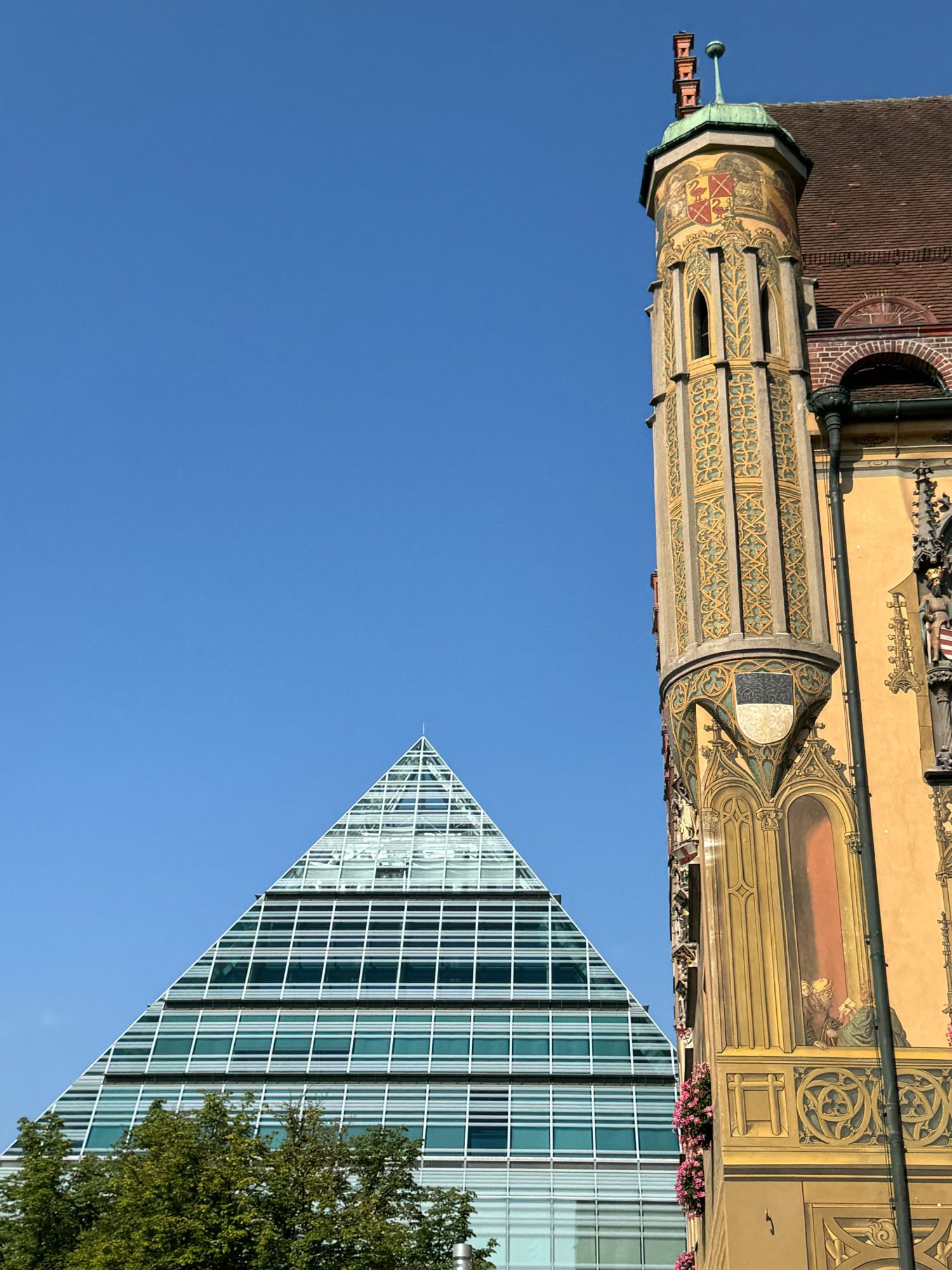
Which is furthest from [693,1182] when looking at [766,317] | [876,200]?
[876,200]

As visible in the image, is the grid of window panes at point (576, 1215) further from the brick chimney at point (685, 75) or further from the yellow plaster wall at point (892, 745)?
the yellow plaster wall at point (892, 745)

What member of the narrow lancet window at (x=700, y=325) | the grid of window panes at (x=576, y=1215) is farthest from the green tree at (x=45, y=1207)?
the grid of window panes at (x=576, y=1215)

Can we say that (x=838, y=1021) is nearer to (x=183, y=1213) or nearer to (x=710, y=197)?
(x=710, y=197)

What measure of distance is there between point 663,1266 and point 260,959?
28952 mm

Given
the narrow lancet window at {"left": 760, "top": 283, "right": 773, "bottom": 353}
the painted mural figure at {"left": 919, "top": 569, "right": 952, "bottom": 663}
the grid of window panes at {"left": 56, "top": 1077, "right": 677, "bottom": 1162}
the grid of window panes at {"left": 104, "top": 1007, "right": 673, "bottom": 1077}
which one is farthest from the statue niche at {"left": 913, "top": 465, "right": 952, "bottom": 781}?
the grid of window panes at {"left": 104, "top": 1007, "right": 673, "bottom": 1077}

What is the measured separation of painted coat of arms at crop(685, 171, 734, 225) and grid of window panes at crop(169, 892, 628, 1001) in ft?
209

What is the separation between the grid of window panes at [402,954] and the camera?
84875 millimetres

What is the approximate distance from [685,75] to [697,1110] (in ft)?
65.4

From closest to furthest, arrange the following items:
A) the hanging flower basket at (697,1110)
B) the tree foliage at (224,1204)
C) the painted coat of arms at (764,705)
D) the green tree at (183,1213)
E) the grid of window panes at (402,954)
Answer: the hanging flower basket at (697,1110)
the painted coat of arms at (764,705)
the green tree at (183,1213)
the tree foliage at (224,1204)
the grid of window panes at (402,954)

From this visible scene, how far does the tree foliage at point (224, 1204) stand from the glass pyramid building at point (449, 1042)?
117 ft

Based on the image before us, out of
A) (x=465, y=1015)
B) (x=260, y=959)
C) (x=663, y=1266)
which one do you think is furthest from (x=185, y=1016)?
(x=663, y=1266)

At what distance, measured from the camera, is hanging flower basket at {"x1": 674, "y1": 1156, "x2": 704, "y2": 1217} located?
2342cm

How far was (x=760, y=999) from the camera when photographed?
742 inches

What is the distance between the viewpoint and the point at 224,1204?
27672mm
